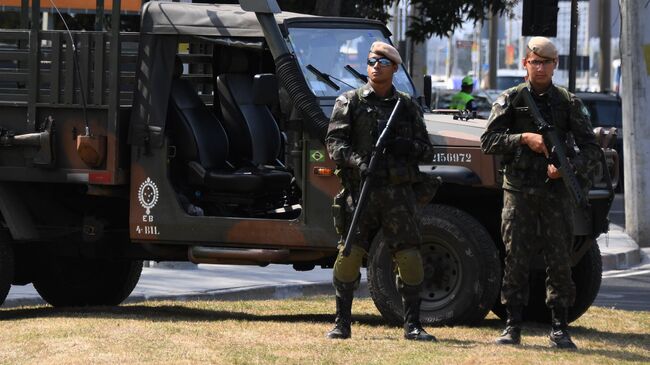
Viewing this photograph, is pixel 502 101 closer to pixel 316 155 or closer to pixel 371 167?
pixel 371 167

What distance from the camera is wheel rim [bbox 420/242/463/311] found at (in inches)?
386

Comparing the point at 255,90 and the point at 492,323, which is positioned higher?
the point at 255,90

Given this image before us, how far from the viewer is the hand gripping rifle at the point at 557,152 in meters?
8.51

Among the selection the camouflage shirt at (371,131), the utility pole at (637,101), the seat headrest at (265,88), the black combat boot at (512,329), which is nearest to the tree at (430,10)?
the utility pole at (637,101)

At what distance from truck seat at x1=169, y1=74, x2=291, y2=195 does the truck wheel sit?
1642mm

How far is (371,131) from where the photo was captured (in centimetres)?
892

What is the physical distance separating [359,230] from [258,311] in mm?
2479

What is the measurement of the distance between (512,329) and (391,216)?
3.13 ft

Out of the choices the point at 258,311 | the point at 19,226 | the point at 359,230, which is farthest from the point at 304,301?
the point at 359,230

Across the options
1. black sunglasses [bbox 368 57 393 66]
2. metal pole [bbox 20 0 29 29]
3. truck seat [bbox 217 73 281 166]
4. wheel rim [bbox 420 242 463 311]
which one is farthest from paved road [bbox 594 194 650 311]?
metal pole [bbox 20 0 29 29]

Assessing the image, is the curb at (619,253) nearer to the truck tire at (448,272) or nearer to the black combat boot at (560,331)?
the truck tire at (448,272)

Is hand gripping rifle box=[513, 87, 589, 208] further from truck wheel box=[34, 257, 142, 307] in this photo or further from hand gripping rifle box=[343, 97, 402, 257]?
truck wheel box=[34, 257, 142, 307]

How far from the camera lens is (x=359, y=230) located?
29.5ft

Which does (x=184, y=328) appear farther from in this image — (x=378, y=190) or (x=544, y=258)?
(x=544, y=258)
